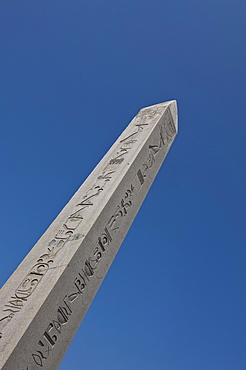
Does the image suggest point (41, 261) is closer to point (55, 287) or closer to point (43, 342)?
point (55, 287)

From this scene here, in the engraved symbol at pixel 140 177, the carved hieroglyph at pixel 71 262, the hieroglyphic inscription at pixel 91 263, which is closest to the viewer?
the carved hieroglyph at pixel 71 262

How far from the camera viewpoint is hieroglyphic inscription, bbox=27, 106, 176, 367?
3314 mm

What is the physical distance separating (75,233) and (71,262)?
411 millimetres

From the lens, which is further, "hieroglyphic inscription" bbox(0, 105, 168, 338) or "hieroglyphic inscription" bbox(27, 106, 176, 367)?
"hieroglyphic inscription" bbox(0, 105, 168, 338)

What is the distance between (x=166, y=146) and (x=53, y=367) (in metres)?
4.01

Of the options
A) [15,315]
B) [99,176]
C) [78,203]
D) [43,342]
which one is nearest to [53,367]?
[43,342]

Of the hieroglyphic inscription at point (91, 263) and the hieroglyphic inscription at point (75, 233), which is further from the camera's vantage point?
the hieroglyphic inscription at point (75, 233)

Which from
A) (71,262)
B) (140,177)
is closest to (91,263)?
(71,262)

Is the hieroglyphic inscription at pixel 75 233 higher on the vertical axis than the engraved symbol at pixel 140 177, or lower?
lower

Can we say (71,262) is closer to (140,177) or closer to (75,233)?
(75,233)

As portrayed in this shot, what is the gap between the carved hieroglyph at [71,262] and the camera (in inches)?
126

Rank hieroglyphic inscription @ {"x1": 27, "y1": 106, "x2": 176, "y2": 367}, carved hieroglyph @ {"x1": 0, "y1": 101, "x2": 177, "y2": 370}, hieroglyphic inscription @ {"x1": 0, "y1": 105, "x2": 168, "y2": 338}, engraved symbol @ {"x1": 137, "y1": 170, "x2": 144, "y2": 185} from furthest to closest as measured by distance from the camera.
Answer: engraved symbol @ {"x1": 137, "y1": 170, "x2": 144, "y2": 185} < hieroglyphic inscription @ {"x1": 0, "y1": 105, "x2": 168, "y2": 338} < hieroglyphic inscription @ {"x1": 27, "y1": 106, "x2": 176, "y2": 367} < carved hieroglyph @ {"x1": 0, "y1": 101, "x2": 177, "y2": 370}

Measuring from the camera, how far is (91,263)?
4.02 meters

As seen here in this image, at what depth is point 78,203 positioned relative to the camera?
4.61 meters
